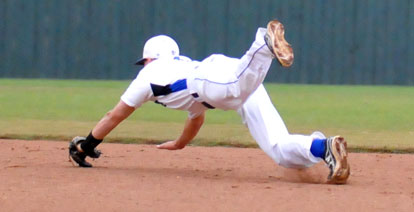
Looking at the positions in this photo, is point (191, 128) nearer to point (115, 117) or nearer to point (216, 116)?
point (115, 117)

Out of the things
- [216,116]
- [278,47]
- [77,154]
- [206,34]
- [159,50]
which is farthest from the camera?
[206,34]

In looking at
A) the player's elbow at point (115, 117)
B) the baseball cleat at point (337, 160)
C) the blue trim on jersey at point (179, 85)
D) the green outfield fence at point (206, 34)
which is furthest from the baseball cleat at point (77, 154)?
the green outfield fence at point (206, 34)

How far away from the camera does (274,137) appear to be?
598cm

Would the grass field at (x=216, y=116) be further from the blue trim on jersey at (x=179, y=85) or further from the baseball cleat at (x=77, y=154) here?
the blue trim on jersey at (x=179, y=85)

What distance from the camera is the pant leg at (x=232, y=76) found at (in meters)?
5.57

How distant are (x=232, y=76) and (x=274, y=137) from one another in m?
0.56

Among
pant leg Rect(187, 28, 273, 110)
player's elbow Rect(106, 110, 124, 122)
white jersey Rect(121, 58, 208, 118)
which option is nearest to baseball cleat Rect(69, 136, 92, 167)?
player's elbow Rect(106, 110, 124, 122)

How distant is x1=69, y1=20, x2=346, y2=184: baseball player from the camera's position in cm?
555

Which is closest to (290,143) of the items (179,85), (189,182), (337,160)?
(337,160)

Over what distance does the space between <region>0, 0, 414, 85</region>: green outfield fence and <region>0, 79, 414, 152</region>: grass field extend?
1386mm

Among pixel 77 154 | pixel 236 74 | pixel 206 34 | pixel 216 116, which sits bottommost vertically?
pixel 206 34

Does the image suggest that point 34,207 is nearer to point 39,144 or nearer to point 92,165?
point 92,165

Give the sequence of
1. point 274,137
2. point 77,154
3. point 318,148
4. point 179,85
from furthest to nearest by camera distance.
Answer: point 77,154
point 179,85
point 274,137
point 318,148

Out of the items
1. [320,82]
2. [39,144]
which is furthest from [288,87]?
[39,144]
